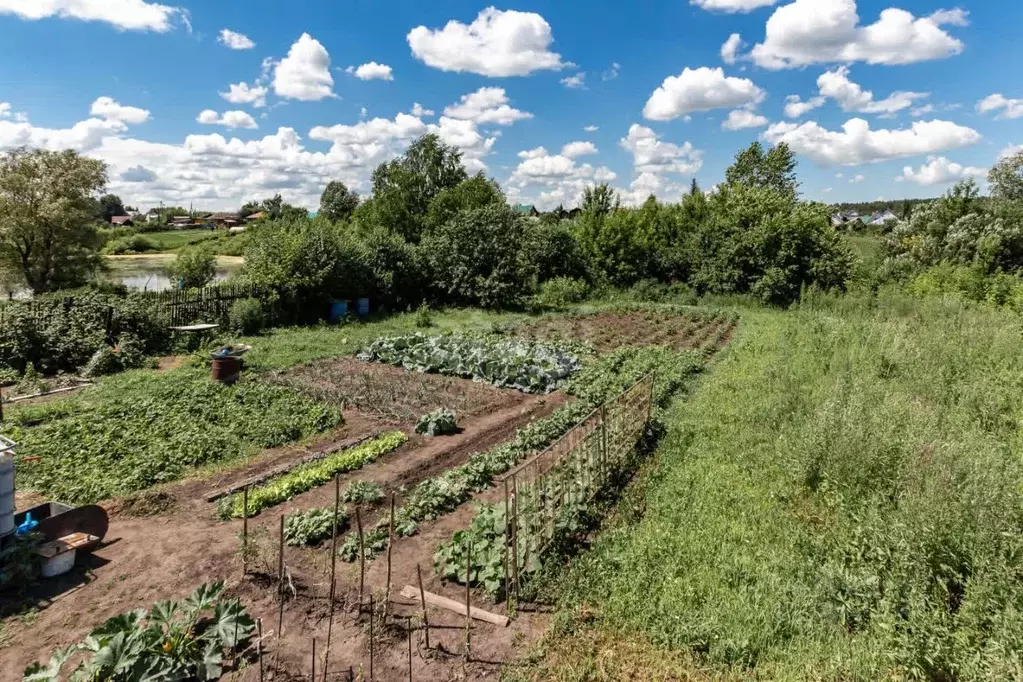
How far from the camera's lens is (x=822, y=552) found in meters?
5.22

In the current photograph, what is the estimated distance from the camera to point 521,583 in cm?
507

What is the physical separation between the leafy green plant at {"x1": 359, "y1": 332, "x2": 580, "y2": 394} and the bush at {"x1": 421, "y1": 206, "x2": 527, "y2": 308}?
22.2 feet

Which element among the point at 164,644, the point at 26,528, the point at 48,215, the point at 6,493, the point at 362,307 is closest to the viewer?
the point at 164,644

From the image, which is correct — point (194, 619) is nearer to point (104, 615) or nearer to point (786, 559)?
point (104, 615)

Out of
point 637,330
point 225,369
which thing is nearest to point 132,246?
point 225,369

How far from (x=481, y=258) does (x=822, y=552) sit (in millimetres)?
18329

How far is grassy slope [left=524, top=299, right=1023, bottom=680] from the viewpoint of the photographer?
400 centimetres

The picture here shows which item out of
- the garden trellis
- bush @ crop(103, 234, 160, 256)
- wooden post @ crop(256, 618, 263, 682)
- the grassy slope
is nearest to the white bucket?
wooden post @ crop(256, 618, 263, 682)

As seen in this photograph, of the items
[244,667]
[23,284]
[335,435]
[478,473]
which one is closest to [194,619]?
[244,667]

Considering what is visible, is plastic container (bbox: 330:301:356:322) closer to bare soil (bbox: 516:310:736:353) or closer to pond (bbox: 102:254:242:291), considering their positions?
bare soil (bbox: 516:310:736:353)

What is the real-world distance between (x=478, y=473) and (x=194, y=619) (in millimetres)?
3645

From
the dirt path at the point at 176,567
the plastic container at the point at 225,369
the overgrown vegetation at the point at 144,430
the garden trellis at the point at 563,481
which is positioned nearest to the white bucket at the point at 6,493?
the dirt path at the point at 176,567

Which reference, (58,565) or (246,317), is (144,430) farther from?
(246,317)

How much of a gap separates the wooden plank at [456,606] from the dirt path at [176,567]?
1.03 ft
